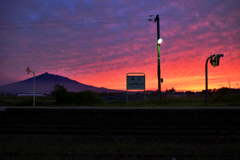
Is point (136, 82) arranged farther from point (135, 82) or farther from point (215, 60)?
point (215, 60)

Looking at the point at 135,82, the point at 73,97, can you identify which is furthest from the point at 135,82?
the point at 73,97
